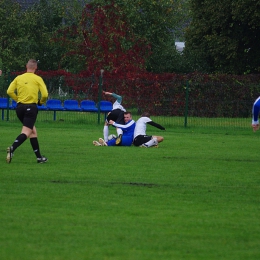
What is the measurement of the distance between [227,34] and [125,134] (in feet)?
96.5

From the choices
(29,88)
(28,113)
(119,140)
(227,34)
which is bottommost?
(119,140)

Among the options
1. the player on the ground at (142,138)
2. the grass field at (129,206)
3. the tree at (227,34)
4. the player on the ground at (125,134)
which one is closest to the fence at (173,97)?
the player on the ground at (125,134)

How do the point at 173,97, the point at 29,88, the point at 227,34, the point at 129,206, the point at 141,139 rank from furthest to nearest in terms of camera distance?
the point at 227,34, the point at 173,97, the point at 141,139, the point at 29,88, the point at 129,206

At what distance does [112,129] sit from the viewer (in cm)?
3234

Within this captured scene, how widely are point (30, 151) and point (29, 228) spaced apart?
10.8 m

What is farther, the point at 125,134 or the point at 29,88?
the point at 125,134

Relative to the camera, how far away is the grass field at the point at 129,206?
7.88m

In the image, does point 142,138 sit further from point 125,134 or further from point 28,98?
point 28,98

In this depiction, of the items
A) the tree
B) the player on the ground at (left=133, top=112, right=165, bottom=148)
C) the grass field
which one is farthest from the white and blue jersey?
the tree

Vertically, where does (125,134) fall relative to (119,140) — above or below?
above

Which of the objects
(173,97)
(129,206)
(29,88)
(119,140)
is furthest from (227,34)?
(129,206)

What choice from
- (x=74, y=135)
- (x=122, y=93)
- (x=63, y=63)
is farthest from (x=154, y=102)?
(x=63, y=63)

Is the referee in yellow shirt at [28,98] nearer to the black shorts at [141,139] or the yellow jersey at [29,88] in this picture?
the yellow jersey at [29,88]

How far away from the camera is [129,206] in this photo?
10.5 meters
